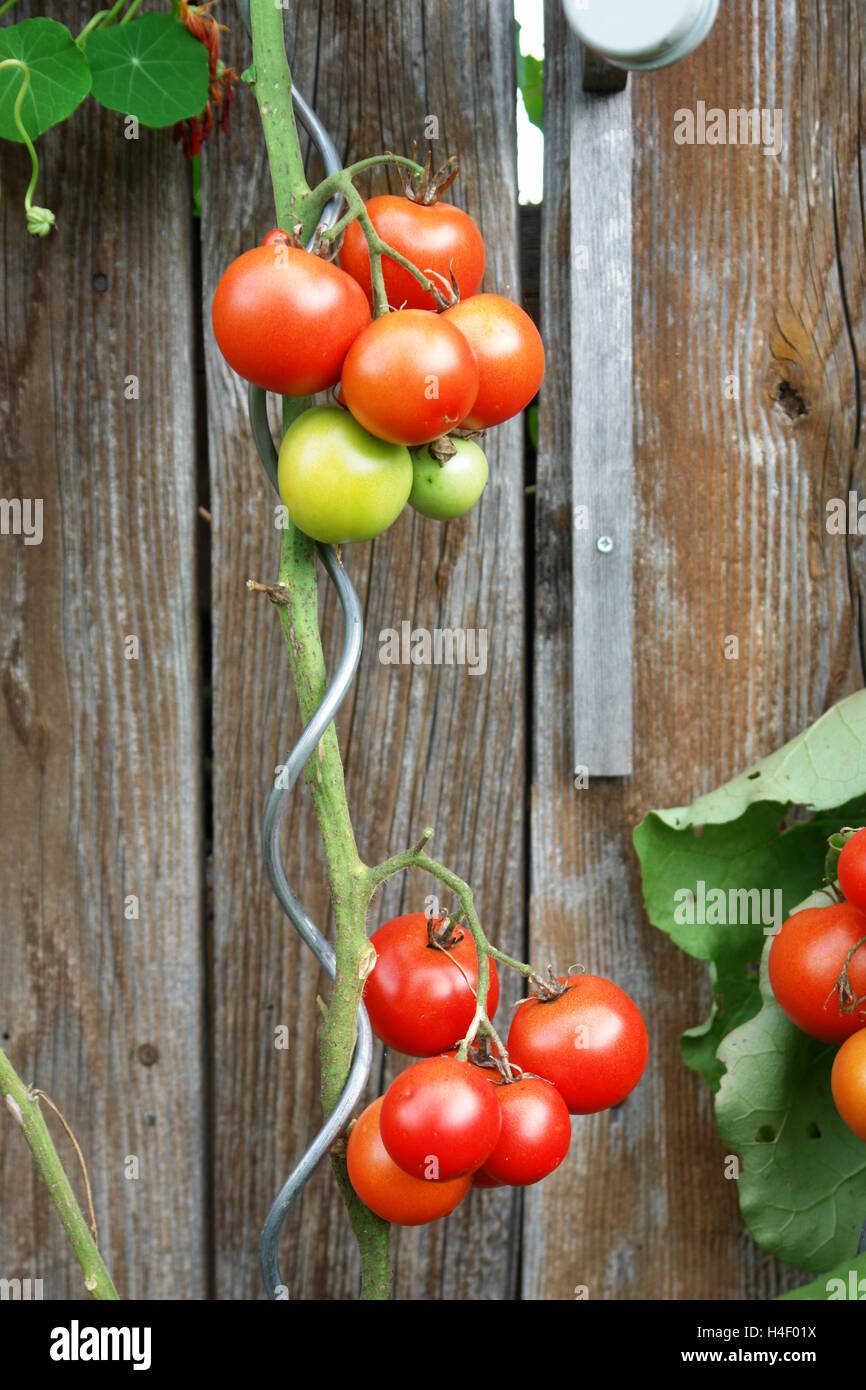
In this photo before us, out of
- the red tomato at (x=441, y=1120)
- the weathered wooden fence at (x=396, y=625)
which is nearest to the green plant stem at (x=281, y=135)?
the weathered wooden fence at (x=396, y=625)

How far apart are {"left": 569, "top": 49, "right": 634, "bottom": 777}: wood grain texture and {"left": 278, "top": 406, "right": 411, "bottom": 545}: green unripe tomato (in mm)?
485

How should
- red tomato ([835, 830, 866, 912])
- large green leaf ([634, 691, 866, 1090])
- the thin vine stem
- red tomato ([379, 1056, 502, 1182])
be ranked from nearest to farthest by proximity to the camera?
red tomato ([379, 1056, 502, 1182])
red tomato ([835, 830, 866, 912])
the thin vine stem
large green leaf ([634, 691, 866, 1090])

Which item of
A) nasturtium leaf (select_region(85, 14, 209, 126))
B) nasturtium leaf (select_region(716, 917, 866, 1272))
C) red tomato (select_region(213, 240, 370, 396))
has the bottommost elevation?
nasturtium leaf (select_region(716, 917, 866, 1272))

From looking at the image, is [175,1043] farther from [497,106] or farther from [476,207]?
[497,106]

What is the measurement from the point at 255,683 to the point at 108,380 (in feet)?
1.23

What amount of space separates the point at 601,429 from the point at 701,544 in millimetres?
181

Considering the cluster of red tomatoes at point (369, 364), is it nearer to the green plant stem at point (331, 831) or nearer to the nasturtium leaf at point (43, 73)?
the green plant stem at point (331, 831)

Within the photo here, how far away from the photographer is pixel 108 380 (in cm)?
116

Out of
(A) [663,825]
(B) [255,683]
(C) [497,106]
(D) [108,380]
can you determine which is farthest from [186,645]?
(C) [497,106]

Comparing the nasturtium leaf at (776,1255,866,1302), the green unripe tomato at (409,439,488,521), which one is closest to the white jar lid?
the green unripe tomato at (409,439,488,521)

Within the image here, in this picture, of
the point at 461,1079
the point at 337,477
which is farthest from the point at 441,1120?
the point at 337,477

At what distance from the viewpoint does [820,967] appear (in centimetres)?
89

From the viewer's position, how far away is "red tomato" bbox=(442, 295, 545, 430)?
2.32ft

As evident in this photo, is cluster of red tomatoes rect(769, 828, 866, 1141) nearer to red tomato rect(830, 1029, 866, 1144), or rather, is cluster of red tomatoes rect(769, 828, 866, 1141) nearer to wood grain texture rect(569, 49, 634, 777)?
red tomato rect(830, 1029, 866, 1144)
